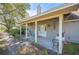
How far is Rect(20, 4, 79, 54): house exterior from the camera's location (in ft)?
12.2

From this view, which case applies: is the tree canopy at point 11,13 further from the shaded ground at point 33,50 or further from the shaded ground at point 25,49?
the shaded ground at point 33,50

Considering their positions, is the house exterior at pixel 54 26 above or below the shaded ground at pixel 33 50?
above

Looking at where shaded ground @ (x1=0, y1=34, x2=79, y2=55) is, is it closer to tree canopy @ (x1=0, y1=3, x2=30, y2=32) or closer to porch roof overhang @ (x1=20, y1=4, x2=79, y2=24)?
tree canopy @ (x1=0, y1=3, x2=30, y2=32)

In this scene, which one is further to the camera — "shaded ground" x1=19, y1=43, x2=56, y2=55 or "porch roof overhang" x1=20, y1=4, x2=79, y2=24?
"shaded ground" x1=19, y1=43, x2=56, y2=55

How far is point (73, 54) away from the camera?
3.78m

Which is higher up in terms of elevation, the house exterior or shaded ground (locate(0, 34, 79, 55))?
the house exterior

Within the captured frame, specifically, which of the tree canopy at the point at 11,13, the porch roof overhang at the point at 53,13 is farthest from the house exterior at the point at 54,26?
the tree canopy at the point at 11,13

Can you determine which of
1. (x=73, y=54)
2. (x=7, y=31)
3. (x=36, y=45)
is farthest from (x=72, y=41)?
(x=7, y=31)

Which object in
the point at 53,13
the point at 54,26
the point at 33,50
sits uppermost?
the point at 53,13

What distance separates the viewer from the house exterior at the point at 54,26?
372cm

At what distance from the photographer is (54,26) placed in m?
3.79

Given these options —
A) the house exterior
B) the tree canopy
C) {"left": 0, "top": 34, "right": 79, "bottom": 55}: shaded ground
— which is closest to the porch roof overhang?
the house exterior

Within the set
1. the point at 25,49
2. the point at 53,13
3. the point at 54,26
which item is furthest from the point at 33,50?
the point at 53,13

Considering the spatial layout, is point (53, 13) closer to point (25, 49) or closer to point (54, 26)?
point (54, 26)
